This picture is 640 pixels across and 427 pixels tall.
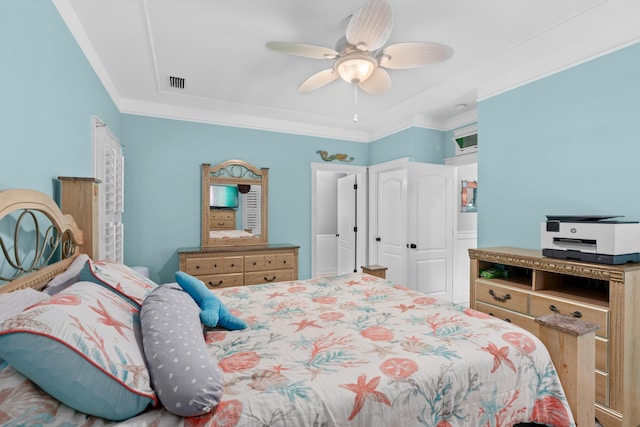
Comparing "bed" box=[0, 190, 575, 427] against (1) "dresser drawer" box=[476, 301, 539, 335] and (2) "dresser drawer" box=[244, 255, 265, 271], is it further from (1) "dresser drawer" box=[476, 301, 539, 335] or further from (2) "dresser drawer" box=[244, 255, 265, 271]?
(2) "dresser drawer" box=[244, 255, 265, 271]

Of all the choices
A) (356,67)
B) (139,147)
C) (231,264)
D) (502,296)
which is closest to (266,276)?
(231,264)

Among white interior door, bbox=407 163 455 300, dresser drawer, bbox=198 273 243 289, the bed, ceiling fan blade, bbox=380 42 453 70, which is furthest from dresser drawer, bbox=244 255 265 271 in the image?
ceiling fan blade, bbox=380 42 453 70

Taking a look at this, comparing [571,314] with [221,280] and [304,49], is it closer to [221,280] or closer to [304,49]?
[304,49]

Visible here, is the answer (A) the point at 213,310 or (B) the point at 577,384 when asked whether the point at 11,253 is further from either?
(B) the point at 577,384

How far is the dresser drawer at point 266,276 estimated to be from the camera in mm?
3896

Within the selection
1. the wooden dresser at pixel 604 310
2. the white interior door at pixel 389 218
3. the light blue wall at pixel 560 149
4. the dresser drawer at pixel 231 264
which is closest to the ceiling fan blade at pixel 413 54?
the light blue wall at pixel 560 149

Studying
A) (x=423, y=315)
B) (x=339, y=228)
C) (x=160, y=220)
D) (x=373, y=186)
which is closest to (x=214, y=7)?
(x=423, y=315)

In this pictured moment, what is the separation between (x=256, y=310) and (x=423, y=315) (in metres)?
0.96

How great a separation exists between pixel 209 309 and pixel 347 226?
13.4 ft

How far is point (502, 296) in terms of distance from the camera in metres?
2.56

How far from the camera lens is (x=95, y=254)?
1.97 m

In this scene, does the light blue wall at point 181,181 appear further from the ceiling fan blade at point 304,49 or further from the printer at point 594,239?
the printer at point 594,239

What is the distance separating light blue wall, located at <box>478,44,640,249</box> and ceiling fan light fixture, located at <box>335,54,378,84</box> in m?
1.62

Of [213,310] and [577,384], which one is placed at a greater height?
[213,310]
